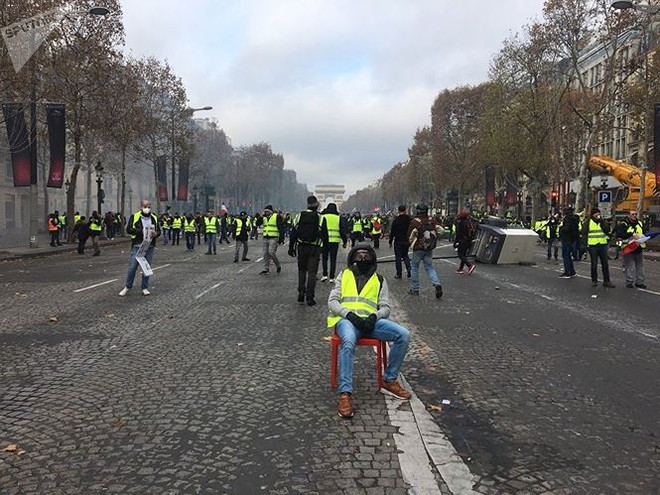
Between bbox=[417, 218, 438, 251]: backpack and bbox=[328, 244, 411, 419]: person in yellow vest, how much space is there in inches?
247

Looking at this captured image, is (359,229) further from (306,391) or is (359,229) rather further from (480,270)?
(306,391)

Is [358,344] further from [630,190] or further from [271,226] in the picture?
[630,190]

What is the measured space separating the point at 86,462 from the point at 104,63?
101 ft

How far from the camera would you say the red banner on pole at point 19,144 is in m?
22.2

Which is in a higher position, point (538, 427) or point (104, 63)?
point (104, 63)

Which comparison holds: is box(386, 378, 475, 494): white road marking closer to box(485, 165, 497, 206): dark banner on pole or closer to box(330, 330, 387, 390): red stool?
box(330, 330, 387, 390): red stool

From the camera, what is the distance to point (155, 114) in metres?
45.8

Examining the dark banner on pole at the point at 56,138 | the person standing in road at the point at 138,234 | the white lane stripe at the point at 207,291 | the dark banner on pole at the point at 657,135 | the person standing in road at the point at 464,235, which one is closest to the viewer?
the white lane stripe at the point at 207,291

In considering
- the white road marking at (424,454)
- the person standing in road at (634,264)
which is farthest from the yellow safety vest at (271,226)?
the white road marking at (424,454)

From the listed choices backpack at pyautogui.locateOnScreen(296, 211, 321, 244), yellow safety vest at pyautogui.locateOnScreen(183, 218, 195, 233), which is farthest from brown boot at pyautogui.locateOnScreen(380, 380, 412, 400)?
yellow safety vest at pyautogui.locateOnScreen(183, 218, 195, 233)

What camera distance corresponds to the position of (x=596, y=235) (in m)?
13.3

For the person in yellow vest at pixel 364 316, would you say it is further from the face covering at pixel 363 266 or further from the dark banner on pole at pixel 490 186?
the dark banner on pole at pixel 490 186

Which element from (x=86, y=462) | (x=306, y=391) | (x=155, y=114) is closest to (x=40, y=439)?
(x=86, y=462)

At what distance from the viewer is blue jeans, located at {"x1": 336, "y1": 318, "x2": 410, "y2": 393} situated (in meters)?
4.74
